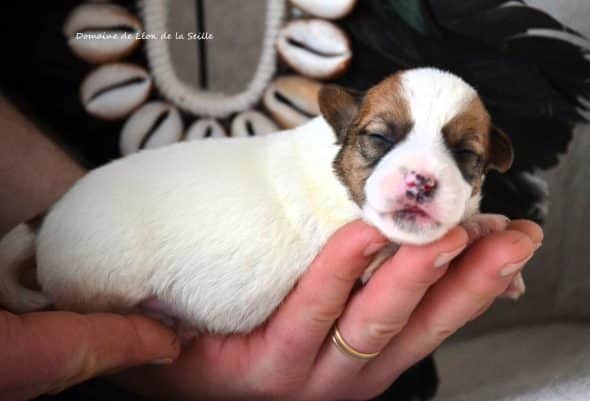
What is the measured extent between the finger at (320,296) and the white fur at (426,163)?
0.04m

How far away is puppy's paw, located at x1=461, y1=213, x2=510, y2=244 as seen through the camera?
1051 millimetres

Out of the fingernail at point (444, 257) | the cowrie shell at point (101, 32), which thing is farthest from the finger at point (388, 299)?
the cowrie shell at point (101, 32)

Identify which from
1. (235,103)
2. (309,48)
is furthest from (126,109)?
(309,48)

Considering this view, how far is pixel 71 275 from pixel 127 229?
0.12 meters

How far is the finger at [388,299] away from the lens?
899 mm

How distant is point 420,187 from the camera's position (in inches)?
33.9

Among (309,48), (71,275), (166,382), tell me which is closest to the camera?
(71,275)

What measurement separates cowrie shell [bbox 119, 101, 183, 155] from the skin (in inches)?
18.7

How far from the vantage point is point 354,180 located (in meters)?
1.03

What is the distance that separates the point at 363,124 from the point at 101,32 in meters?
0.66

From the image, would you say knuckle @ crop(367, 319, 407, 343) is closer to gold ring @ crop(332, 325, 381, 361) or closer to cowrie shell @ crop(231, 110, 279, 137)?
gold ring @ crop(332, 325, 381, 361)

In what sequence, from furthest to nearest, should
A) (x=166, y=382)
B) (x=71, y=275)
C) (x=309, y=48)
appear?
(x=309, y=48) → (x=166, y=382) → (x=71, y=275)

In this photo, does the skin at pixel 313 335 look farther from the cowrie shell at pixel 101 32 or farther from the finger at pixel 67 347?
the cowrie shell at pixel 101 32

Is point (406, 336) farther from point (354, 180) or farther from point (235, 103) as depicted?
point (235, 103)
